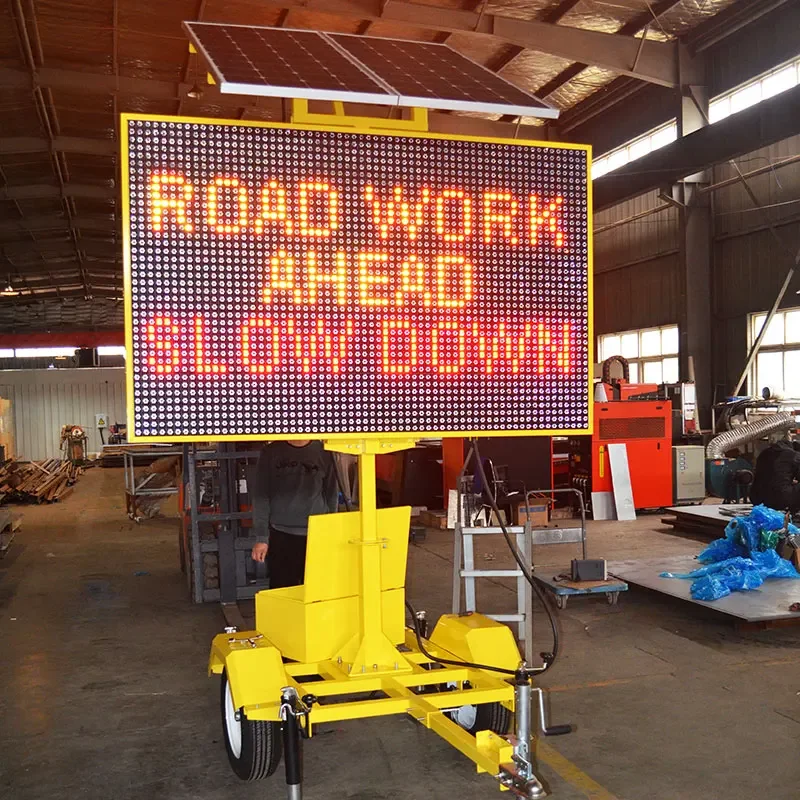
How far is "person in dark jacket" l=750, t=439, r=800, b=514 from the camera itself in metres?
8.98

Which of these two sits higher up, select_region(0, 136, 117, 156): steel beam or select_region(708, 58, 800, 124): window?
select_region(708, 58, 800, 124): window

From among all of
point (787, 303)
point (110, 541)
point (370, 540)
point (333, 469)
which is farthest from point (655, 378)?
point (370, 540)

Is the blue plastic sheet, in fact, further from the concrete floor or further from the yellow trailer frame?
the yellow trailer frame

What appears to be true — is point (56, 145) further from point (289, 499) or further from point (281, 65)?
point (281, 65)

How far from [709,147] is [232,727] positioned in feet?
32.0

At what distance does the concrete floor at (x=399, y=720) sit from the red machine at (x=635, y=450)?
185 inches

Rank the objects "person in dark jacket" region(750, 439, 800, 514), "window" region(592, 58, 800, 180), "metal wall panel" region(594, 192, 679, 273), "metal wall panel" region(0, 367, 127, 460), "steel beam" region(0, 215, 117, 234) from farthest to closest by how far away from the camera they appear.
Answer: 1. "metal wall panel" region(0, 367, 127, 460)
2. "steel beam" region(0, 215, 117, 234)
3. "metal wall panel" region(594, 192, 679, 273)
4. "window" region(592, 58, 800, 180)
5. "person in dark jacket" region(750, 439, 800, 514)

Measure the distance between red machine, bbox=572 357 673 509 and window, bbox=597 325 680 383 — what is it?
237 inches

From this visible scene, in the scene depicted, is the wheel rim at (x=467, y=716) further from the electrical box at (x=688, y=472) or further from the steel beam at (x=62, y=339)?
the steel beam at (x=62, y=339)

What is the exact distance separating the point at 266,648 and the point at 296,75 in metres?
2.30

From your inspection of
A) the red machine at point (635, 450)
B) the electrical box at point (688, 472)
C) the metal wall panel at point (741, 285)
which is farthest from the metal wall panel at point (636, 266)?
the red machine at point (635, 450)

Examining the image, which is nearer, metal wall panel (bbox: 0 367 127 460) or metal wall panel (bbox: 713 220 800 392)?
metal wall panel (bbox: 713 220 800 392)

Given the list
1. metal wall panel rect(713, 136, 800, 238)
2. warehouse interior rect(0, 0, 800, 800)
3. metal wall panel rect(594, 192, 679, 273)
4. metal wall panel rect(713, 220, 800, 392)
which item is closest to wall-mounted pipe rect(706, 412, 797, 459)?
warehouse interior rect(0, 0, 800, 800)

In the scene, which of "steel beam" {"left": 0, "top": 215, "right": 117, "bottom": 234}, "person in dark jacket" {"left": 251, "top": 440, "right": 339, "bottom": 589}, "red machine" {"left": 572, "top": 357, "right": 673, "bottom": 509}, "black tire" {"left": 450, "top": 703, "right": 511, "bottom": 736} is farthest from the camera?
"steel beam" {"left": 0, "top": 215, "right": 117, "bottom": 234}
